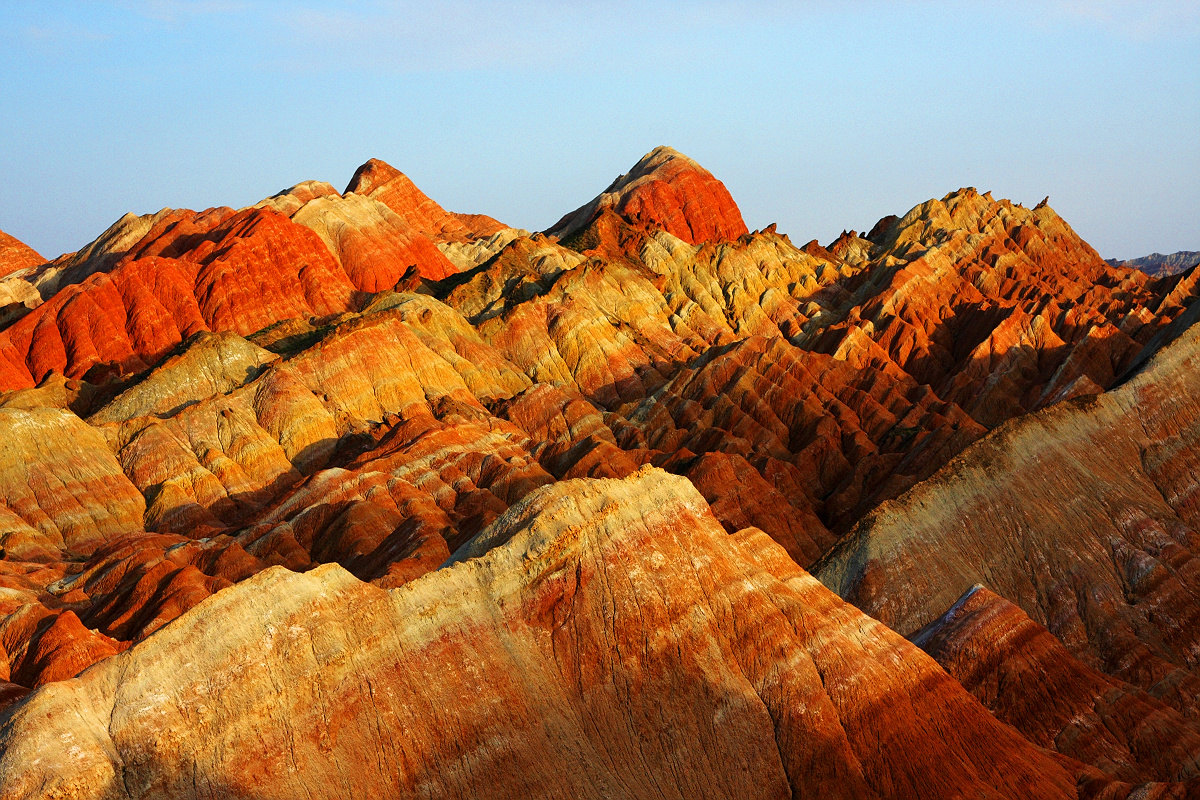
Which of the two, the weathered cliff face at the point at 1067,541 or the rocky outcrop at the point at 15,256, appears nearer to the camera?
the weathered cliff face at the point at 1067,541

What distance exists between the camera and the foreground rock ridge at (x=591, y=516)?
39.6 metres

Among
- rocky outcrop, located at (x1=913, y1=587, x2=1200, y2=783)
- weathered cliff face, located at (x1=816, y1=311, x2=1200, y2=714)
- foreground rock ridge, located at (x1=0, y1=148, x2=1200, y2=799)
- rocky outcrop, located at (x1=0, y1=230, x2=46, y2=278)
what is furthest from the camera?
rocky outcrop, located at (x1=0, y1=230, x2=46, y2=278)

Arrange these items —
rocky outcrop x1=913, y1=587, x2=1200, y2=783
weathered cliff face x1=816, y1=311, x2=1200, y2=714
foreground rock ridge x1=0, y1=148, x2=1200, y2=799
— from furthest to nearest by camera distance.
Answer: weathered cliff face x1=816, y1=311, x2=1200, y2=714, rocky outcrop x1=913, y1=587, x2=1200, y2=783, foreground rock ridge x1=0, y1=148, x2=1200, y2=799

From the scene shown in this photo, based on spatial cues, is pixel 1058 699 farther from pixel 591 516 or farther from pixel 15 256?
pixel 15 256

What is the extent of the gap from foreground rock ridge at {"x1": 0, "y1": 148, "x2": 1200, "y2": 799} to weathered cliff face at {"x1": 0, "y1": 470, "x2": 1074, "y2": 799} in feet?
0.40

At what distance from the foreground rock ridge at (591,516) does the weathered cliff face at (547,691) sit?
0.12m

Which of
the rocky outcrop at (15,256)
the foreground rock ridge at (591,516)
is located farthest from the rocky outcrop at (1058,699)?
the rocky outcrop at (15,256)

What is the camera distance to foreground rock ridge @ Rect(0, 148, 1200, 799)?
39.6 meters

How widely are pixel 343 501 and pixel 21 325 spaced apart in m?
63.3

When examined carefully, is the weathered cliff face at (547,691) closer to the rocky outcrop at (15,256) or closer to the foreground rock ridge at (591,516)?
the foreground rock ridge at (591,516)

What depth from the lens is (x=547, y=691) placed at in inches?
1640

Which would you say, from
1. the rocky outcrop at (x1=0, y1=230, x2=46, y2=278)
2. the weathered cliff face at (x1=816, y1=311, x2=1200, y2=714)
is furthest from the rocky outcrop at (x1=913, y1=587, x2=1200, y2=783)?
the rocky outcrop at (x1=0, y1=230, x2=46, y2=278)

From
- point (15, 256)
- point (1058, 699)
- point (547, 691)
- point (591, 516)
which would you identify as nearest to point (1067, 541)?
point (1058, 699)

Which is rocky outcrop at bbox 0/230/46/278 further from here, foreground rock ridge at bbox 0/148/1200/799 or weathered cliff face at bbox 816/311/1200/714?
weathered cliff face at bbox 816/311/1200/714
